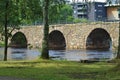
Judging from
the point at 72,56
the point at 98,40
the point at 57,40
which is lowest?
the point at 72,56

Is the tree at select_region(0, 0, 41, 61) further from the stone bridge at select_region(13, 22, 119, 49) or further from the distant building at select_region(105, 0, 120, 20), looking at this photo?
the stone bridge at select_region(13, 22, 119, 49)

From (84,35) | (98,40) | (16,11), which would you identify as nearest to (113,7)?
(16,11)

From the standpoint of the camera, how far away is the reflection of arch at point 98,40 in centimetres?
9125

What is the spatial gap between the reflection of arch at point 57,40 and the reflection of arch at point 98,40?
9.26 m

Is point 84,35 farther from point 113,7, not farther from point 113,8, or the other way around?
point 113,7

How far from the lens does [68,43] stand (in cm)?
9631

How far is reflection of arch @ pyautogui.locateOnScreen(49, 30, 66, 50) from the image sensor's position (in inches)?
3948

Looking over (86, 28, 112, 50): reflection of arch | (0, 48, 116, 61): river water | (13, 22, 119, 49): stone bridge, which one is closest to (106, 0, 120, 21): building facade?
(86, 28, 112, 50): reflection of arch

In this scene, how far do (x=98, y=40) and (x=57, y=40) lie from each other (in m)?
13.7

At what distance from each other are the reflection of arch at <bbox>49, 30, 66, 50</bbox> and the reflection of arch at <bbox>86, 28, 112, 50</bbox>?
926 cm

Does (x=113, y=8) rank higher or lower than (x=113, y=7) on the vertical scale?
higher

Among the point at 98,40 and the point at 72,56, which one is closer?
the point at 72,56

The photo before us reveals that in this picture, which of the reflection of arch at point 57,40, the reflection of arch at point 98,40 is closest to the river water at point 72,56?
the reflection of arch at point 98,40

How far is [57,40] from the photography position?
102 m
